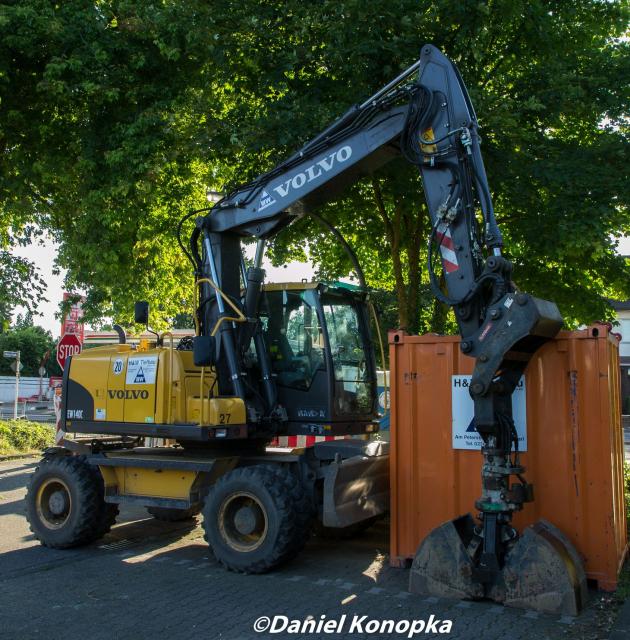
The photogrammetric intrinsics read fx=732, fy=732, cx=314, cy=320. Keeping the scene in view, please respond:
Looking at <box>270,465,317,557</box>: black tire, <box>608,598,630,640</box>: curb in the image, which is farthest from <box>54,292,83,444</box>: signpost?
<box>608,598,630,640</box>: curb

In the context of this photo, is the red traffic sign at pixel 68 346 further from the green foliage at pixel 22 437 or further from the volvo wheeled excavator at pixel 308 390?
the green foliage at pixel 22 437

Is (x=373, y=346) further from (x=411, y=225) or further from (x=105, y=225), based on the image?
(x=105, y=225)

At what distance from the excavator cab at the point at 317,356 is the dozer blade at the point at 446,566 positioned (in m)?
1.95

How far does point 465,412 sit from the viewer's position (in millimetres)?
6707

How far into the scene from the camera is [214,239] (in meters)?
8.15

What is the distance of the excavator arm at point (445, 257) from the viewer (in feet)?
18.6

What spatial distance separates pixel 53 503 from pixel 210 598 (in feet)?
9.93

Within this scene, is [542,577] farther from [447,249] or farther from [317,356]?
[317,356]

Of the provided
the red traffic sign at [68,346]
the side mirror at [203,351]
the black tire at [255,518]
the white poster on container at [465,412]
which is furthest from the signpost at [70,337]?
the white poster on container at [465,412]

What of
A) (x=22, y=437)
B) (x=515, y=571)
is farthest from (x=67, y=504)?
(x=22, y=437)

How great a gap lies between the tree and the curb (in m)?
4.37

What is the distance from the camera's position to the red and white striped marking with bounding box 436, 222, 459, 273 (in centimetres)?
630

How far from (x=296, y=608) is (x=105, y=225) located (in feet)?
29.8

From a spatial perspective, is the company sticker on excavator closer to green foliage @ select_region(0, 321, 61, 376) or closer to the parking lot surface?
the parking lot surface
